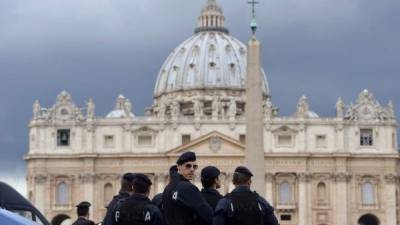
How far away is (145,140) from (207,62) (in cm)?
2542

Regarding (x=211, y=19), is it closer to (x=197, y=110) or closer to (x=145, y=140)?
(x=197, y=110)

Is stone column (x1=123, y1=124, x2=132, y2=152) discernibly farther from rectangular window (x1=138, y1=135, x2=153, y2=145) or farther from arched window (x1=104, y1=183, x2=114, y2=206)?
arched window (x1=104, y1=183, x2=114, y2=206)

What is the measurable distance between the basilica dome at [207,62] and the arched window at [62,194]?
24063 mm

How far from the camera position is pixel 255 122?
38250mm

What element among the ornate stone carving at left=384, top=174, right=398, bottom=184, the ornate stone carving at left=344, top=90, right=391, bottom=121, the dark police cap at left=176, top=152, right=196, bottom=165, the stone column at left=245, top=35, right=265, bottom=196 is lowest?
the dark police cap at left=176, top=152, right=196, bottom=165

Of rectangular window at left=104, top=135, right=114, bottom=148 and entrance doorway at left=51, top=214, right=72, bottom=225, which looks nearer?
entrance doorway at left=51, top=214, right=72, bottom=225

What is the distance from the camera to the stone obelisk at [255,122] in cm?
3728

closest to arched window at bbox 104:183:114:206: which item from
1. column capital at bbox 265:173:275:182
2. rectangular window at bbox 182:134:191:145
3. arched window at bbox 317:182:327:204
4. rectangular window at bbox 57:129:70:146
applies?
rectangular window at bbox 57:129:70:146

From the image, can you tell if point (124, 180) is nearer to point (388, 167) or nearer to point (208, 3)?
point (388, 167)

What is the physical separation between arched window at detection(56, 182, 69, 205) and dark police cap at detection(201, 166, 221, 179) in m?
80.3

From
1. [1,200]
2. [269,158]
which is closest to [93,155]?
[269,158]

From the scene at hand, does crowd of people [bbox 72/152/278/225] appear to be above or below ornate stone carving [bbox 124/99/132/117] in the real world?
below

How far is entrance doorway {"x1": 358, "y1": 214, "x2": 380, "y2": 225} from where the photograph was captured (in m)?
92.0

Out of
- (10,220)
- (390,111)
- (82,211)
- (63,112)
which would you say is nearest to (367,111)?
(390,111)
